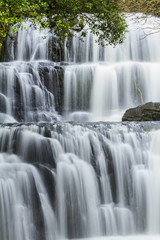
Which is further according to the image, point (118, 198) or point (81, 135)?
point (81, 135)

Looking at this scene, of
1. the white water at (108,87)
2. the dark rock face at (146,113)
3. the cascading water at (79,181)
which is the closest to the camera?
the cascading water at (79,181)

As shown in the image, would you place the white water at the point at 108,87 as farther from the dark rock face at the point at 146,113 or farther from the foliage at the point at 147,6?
the dark rock face at the point at 146,113

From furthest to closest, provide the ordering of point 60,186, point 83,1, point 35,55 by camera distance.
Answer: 1. point 35,55
2. point 83,1
3. point 60,186

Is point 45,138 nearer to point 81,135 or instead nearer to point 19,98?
point 81,135

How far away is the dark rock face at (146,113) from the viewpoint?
1057cm

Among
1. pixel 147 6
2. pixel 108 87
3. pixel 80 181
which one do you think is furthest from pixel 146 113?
pixel 147 6

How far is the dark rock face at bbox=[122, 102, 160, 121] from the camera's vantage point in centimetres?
1057

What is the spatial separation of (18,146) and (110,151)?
213 cm

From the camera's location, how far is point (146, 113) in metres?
10.7

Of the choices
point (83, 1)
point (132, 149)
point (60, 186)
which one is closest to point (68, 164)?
point (60, 186)

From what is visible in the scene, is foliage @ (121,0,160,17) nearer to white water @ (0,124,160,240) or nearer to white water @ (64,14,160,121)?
white water @ (64,14,160,121)

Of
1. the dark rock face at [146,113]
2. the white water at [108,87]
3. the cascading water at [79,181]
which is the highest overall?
the white water at [108,87]

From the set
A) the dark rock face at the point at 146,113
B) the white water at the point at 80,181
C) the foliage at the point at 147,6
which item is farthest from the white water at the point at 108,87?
the white water at the point at 80,181

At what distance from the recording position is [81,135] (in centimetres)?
788
